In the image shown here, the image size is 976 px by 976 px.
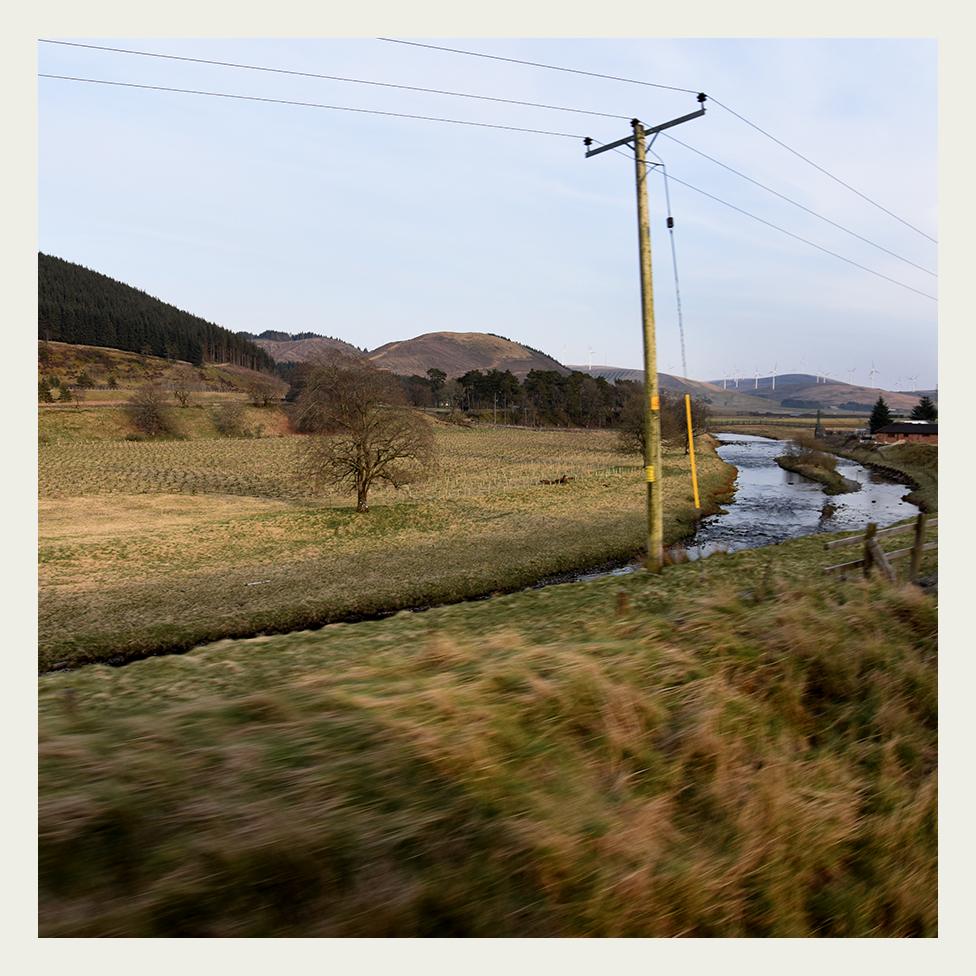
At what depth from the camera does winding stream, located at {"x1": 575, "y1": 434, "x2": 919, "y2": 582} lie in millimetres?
28062

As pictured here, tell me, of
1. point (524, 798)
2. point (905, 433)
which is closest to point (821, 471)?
point (905, 433)

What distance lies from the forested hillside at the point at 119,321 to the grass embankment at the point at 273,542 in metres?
103

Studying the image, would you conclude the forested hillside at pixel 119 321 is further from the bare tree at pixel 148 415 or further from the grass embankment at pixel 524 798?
the grass embankment at pixel 524 798

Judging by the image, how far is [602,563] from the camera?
2452cm

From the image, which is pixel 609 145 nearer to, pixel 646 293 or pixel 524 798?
pixel 646 293

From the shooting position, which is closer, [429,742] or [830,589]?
[429,742]

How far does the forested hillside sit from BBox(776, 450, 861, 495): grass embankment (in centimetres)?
12972

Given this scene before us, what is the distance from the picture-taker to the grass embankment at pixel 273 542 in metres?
17.3

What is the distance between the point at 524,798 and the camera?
3.81 m

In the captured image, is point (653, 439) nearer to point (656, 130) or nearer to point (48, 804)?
point (656, 130)

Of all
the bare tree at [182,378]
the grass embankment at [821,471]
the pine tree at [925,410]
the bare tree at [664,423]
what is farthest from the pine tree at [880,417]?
the bare tree at [182,378]

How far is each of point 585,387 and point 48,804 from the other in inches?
5098

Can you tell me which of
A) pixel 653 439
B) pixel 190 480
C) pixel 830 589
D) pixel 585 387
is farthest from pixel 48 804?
pixel 585 387

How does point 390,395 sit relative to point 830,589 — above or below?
above
